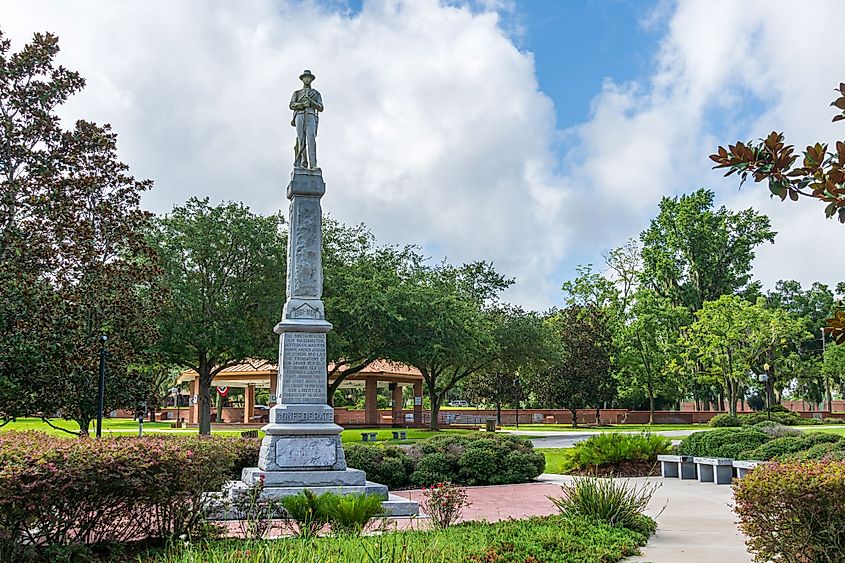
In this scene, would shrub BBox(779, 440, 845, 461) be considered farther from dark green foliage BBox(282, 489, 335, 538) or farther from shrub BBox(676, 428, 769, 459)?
dark green foliage BBox(282, 489, 335, 538)

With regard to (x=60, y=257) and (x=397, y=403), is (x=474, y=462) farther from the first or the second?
(x=397, y=403)

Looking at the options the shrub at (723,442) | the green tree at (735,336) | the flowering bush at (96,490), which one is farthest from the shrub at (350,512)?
the green tree at (735,336)

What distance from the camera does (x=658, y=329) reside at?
179ft

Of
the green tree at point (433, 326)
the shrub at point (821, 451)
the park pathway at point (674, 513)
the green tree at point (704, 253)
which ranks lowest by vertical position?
the park pathway at point (674, 513)

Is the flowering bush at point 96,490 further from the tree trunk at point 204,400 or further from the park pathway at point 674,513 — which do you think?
the tree trunk at point 204,400

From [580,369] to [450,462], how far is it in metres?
36.6

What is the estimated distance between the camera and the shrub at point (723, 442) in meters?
17.0

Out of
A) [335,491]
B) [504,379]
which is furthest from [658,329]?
[335,491]

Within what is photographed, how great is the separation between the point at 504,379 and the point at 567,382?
14.9 ft

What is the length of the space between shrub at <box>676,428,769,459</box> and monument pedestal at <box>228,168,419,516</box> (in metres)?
8.51

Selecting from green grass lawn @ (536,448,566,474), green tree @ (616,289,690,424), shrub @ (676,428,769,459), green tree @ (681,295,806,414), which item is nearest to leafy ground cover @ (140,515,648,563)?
shrub @ (676,428,769,459)

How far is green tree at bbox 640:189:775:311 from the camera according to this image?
60.3 meters

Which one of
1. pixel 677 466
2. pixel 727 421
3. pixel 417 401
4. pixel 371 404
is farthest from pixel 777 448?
pixel 417 401

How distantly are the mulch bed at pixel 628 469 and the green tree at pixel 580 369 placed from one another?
32362 millimetres
